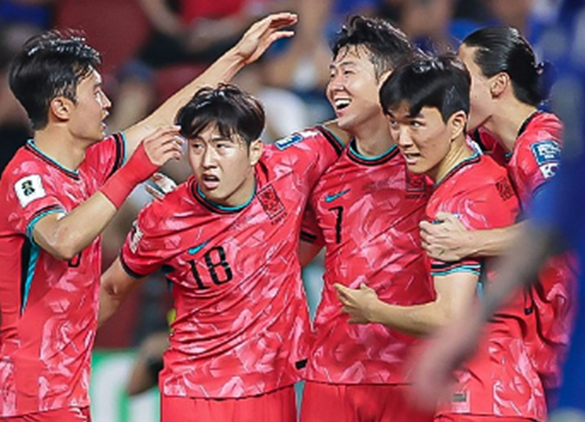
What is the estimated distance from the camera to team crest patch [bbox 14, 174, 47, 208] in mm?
5195

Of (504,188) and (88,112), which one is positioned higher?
(88,112)

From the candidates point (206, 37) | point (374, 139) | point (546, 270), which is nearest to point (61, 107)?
point (374, 139)

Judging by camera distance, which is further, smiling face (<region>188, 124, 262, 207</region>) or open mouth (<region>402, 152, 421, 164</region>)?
smiling face (<region>188, 124, 262, 207</region>)

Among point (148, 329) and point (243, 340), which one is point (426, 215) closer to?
point (243, 340)

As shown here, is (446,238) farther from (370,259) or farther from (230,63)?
(230,63)

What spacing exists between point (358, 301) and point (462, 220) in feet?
1.47

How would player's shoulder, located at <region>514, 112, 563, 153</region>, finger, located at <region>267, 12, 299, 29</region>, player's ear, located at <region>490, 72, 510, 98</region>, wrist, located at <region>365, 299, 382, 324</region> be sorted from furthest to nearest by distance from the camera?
finger, located at <region>267, 12, 299, 29</region> < player's ear, located at <region>490, 72, 510, 98</region> < player's shoulder, located at <region>514, 112, 563, 153</region> < wrist, located at <region>365, 299, 382, 324</region>

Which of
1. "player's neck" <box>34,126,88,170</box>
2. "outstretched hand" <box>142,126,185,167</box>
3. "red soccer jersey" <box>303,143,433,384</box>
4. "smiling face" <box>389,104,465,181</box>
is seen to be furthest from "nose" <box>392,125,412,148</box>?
"player's neck" <box>34,126,88,170</box>

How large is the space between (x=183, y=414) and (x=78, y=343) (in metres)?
Result: 0.50

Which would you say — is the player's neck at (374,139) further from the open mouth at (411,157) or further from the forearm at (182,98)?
the forearm at (182,98)

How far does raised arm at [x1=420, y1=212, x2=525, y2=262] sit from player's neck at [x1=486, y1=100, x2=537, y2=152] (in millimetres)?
646

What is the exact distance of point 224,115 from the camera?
5137 millimetres

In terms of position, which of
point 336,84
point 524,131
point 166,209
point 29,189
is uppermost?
point 336,84

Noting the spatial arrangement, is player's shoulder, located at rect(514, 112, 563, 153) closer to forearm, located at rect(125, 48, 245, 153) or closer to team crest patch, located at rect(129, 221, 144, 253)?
forearm, located at rect(125, 48, 245, 153)
